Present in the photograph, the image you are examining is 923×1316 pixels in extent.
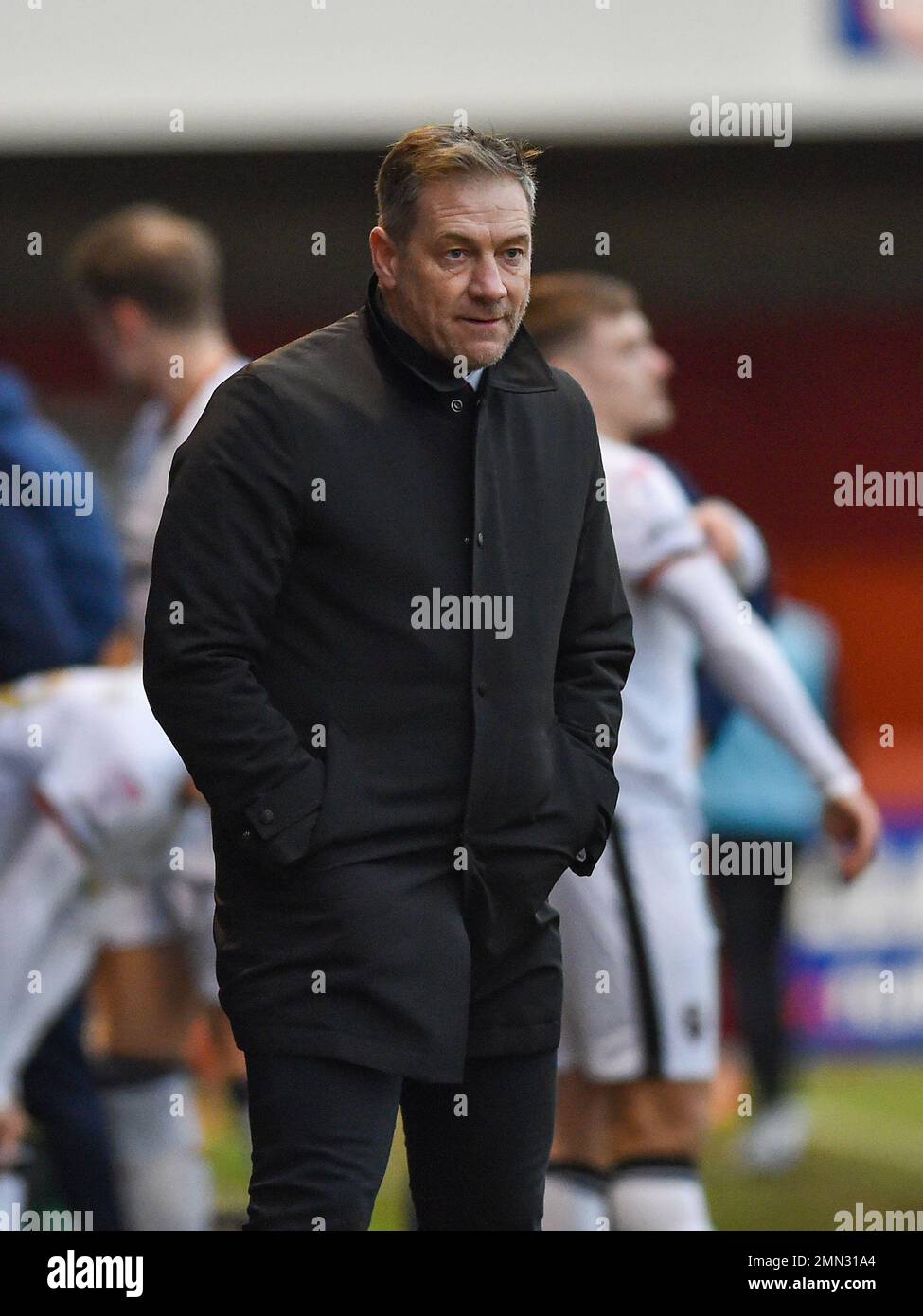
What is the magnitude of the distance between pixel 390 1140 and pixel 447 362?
0.94 meters

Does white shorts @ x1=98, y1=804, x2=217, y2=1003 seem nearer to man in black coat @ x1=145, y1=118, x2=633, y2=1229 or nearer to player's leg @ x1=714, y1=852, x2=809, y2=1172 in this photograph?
man in black coat @ x1=145, y1=118, x2=633, y2=1229

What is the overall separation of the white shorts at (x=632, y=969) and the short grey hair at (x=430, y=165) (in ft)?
4.84

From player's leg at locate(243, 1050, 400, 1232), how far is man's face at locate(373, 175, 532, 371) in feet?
2.85

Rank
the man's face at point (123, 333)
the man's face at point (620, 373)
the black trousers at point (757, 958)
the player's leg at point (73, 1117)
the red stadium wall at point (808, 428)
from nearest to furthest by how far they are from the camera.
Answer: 1. the man's face at point (620, 373)
2. the player's leg at point (73, 1117)
3. the man's face at point (123, 333)
4. the black trousers at point (757, 958)
5. the red stadium wall at point (808, 428)

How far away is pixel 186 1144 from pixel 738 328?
6.56 metres

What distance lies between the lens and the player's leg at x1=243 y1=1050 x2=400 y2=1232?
264cm

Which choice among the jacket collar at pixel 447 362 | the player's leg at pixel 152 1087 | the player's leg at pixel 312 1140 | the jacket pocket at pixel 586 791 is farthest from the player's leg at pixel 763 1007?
the player's leg at pixel 312 1140

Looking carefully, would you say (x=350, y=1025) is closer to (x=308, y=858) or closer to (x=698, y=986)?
(x=308, y=858)

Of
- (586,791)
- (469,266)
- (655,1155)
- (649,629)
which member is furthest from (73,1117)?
(469,266)

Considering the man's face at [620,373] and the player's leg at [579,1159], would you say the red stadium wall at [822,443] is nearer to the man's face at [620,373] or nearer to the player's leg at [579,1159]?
the man's face at [620,373]

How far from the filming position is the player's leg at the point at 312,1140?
2637mm

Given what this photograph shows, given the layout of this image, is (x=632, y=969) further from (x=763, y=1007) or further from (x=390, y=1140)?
(x=763, y=1007)

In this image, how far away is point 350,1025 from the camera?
266 centimetres

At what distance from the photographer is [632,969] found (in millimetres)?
3918
